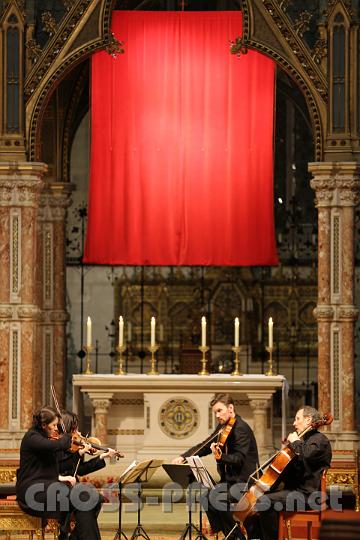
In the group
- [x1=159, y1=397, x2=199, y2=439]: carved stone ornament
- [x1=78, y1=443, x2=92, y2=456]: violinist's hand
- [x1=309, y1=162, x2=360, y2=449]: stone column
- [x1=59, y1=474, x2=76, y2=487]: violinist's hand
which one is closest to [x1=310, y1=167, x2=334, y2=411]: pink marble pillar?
[x1=309, y1=162, x2=360, y2=449]: stone column

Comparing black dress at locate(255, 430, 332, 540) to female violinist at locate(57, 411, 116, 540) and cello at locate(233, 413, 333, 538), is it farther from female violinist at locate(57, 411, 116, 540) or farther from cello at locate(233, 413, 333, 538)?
female violinist at locate(57, 411, 116, 540)

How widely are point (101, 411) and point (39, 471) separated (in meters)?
4.21

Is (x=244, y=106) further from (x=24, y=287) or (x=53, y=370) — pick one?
(x=53, y=370)

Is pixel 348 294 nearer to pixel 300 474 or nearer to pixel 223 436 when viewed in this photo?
pixel 223 436

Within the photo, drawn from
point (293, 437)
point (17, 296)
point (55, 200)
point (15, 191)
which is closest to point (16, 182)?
point (15, 191)

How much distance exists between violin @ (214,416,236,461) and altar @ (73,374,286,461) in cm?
341

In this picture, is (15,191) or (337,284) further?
(15,191)

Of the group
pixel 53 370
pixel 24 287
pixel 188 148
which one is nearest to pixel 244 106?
pixel 188 148

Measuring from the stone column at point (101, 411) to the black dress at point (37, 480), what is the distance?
407 centimetres

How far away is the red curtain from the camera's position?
1653 centimetres

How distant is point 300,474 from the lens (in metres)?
12.4

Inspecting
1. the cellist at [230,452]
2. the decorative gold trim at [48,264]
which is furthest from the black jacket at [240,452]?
the decorative gold trim at [48,264]

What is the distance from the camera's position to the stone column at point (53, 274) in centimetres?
1853

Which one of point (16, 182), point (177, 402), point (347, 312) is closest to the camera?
point (347, 312)
